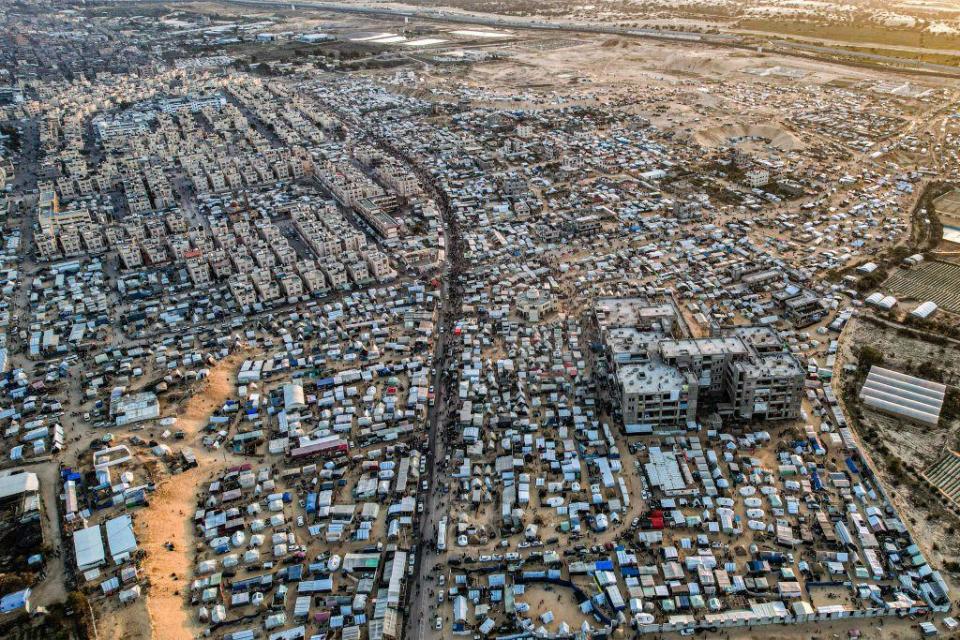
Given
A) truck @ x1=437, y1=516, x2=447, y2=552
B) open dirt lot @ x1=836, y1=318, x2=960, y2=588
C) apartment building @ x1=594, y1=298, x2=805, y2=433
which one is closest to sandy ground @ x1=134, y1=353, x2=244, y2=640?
truck @ x1=437, y1=516, x2=447, y2=552

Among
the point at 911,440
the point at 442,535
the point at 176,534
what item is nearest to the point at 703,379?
the point at 911,440

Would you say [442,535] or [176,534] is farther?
[176,534]

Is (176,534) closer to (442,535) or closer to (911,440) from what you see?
(442,535)

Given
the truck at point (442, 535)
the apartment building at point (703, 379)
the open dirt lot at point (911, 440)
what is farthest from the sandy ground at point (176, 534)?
the open dirt lot at point (911, 440)

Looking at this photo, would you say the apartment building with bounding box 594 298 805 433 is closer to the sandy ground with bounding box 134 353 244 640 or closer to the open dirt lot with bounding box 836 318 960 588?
the open dirt lot with bounding box 836 318 960 588

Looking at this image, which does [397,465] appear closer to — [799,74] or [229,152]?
[229,152]

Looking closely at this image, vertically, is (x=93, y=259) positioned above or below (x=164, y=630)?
above

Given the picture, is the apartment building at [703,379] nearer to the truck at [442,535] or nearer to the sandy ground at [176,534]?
the truck at [442,535]

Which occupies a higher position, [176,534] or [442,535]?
[442,535]

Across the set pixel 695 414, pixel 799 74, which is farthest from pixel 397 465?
pixel 799 74
